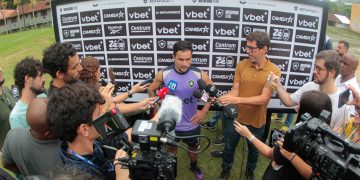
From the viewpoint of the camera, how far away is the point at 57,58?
3.79 m

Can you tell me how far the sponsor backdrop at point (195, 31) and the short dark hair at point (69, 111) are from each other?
9.09 ft

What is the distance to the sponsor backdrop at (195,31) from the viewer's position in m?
4.74

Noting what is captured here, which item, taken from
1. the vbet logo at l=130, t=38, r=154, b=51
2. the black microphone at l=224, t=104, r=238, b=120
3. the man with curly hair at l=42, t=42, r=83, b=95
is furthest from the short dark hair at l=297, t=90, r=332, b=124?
the vbet logo at l=130, t=38, r=154, b=51

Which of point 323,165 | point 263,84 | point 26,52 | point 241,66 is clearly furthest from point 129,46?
point 26,52

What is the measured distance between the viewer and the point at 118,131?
2504 millimetres

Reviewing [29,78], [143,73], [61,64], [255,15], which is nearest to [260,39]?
[255,15]

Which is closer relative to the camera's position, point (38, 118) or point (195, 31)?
point (38, 118)

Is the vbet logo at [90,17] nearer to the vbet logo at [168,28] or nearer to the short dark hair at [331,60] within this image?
the vbet logo at [168,28]

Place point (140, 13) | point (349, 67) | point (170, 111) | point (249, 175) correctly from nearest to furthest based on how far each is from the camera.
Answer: point (170, 111) → point (349, 67) → point (140, 13) → point (249, 175)

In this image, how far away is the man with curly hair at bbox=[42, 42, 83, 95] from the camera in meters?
3.79

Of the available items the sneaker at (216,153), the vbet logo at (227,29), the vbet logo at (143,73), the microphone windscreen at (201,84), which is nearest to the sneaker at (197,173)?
the sneaker at (216,153)

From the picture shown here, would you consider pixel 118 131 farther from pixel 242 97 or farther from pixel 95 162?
pixel 242 97

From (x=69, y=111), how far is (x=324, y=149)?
1952 mm

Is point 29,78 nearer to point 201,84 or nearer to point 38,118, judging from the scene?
point 38,118
